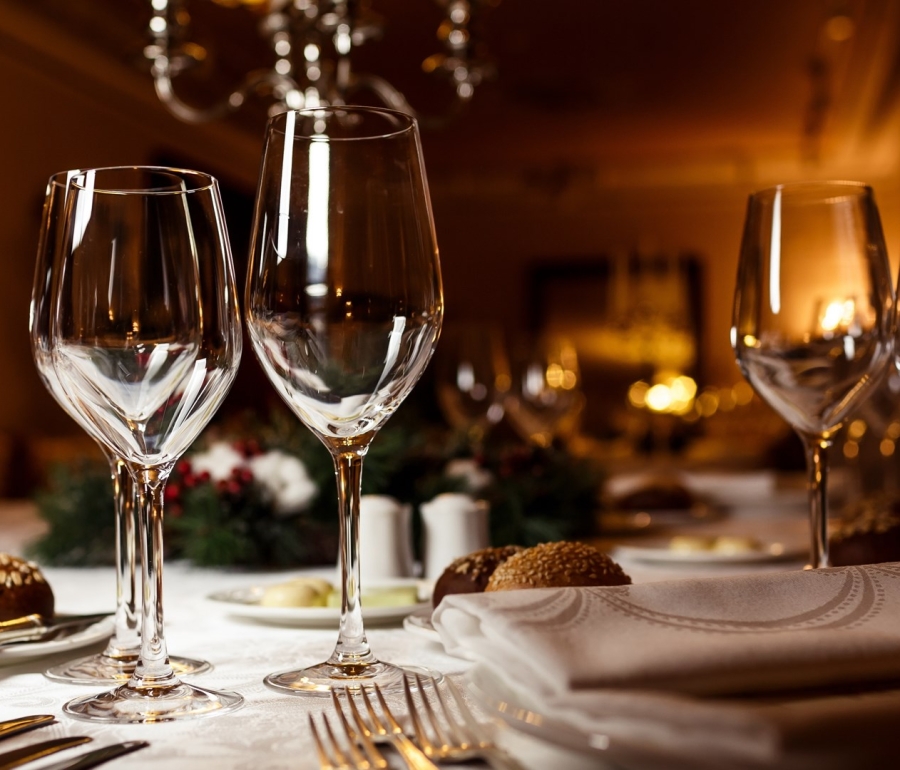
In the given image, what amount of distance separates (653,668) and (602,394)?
393 inches

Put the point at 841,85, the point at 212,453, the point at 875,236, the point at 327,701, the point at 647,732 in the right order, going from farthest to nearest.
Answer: the point at 841,85 → the point at 212,453 → the point at 875,236 → the point at 327,701 → the point at 647,732

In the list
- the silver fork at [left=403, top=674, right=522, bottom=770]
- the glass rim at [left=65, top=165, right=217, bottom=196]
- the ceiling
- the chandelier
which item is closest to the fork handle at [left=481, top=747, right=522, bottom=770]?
the silver fork at [left=403, top=674, right=522, bottom=770]

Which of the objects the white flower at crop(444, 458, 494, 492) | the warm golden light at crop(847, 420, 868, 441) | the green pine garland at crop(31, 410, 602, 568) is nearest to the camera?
the green pine garland at crop(31, 410, 602, 568)

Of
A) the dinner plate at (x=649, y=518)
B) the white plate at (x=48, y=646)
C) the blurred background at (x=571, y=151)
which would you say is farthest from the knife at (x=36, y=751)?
the dinner plate at (x=649, y=518)

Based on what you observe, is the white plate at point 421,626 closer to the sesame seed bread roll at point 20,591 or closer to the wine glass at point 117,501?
the wine glass at point 117,501

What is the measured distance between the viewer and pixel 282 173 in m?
0.67

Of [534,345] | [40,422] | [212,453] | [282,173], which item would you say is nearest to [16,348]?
[40,422]

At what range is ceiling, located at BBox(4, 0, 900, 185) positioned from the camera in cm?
601

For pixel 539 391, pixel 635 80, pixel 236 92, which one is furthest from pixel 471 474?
pixel 635 80

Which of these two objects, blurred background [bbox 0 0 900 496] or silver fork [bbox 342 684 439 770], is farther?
blurred background [bbox 0 0 900 496]

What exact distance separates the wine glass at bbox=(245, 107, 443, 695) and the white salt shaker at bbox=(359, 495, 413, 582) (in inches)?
21.4

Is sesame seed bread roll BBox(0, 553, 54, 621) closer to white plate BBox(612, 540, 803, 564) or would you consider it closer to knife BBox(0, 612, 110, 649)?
knife BBox(0, 612, 110, 649)

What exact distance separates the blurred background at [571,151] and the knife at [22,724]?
0.97 meters

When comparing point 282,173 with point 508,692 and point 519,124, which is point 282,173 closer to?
point 508,692
